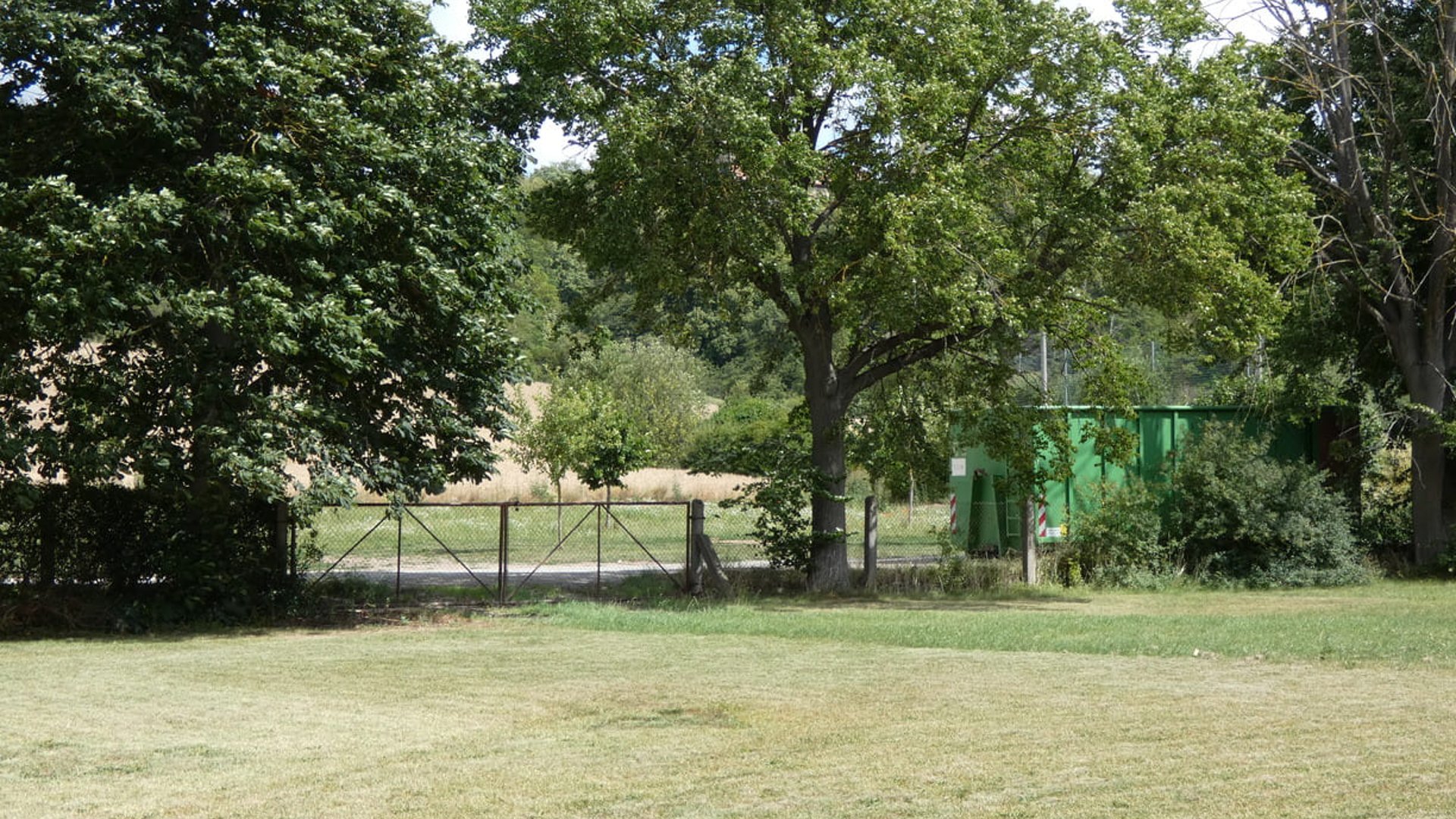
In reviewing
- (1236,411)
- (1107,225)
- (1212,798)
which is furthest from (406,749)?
(1236,411)

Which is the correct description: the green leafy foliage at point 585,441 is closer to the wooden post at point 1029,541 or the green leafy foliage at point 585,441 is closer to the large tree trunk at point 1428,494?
the wooden post at point 1029,541

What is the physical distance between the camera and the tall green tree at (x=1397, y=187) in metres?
23.4

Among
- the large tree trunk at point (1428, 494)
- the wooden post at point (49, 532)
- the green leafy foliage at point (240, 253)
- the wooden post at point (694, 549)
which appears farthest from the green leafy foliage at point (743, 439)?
the large tree trunk at point (1428, 494)

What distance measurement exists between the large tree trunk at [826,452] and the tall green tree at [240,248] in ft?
18.5

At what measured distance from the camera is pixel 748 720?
10.2m

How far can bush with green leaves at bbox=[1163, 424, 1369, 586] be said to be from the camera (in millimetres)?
23125

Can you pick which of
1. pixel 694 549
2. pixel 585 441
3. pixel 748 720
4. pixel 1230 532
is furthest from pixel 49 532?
pixel 585 441

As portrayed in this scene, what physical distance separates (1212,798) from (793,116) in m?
13.7

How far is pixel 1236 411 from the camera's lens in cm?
2559

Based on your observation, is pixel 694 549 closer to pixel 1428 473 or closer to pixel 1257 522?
pixel 1257 522

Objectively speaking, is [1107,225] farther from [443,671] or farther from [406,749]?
[406,749]

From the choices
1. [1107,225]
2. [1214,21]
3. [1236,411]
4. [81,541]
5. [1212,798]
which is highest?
[1214,21]

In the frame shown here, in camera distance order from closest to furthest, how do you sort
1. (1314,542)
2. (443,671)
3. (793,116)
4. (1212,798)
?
(1212,798) → (443,671) → (793,116) → (1314,542)

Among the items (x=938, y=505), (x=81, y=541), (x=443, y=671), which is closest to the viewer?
(x=443, y=671)
